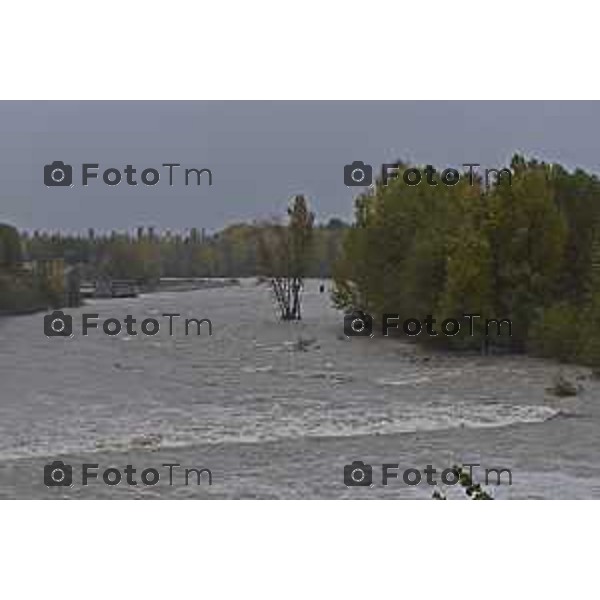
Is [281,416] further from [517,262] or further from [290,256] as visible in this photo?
[290,256]

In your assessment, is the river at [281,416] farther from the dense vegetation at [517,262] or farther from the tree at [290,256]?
the tree at [290,256]

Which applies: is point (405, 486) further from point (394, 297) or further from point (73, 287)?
point (73, 287)

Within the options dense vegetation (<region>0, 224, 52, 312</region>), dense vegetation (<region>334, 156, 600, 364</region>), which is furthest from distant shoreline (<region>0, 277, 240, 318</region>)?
dense vegetation (<region>334, 156, 600, 364</region>)

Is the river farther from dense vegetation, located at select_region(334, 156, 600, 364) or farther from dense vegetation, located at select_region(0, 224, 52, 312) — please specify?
dense vegetation, located at select_region(0, 224, 52, 312)

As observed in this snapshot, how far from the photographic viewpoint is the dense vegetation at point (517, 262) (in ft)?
69.5

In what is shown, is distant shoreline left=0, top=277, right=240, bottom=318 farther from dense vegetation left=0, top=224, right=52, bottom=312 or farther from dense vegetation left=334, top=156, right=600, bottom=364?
dense vegetation left=334, top=156, right=600, bottom=364

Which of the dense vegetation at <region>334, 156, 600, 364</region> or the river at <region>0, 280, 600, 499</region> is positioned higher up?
the dense vegetation at <region>334, 156, 600, 364</region>

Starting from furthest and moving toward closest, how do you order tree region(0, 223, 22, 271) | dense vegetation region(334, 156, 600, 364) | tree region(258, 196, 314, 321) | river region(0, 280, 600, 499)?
1. tree region(258, 196, 314, 321)
2. tree region(0, 223, 22, 271)
3. dense vegetation region(334, 156, 600, 364)
4. river region(0, 280, 600, 499)

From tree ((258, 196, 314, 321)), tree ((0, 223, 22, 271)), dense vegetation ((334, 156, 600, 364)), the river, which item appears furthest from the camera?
tree ((258, 196, 314, 321))

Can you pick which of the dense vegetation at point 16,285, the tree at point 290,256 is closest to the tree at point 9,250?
the dense vegetation at point 16,285

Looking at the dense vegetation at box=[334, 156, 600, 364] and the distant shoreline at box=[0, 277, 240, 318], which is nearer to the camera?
the dense vegetation at box=[334, 156, 600, 364]

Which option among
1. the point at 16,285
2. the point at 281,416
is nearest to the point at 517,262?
the point at 281,416

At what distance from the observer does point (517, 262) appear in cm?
2230

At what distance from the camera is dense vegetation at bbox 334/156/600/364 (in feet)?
69.5
